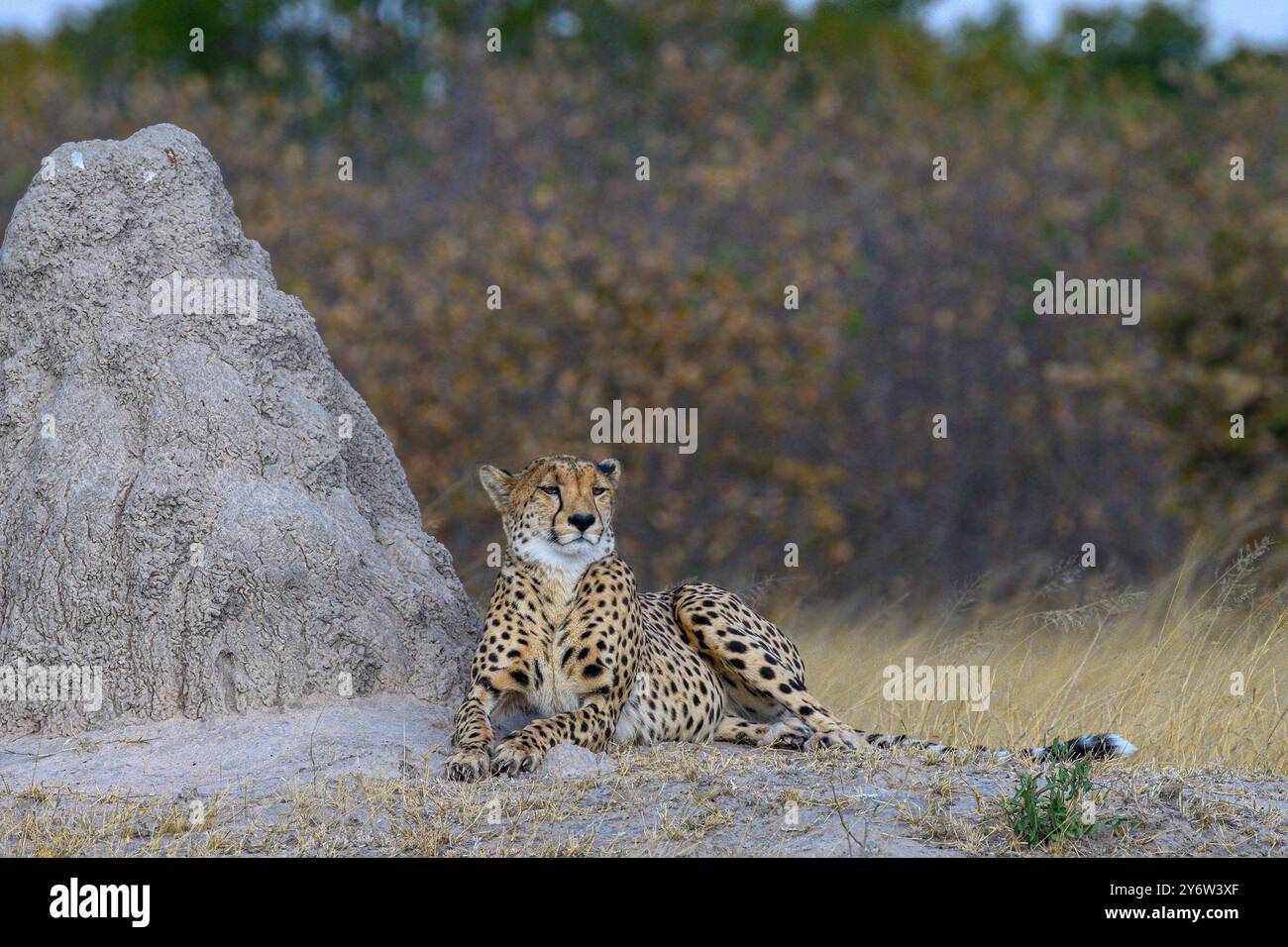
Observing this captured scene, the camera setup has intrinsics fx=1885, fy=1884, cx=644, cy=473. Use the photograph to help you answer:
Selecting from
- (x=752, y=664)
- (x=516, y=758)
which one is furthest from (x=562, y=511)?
(x=752, y=664)

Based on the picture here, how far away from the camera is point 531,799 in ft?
17.6

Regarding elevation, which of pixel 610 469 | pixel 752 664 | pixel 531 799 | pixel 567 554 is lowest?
pixel 531 799

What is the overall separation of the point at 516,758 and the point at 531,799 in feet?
1.12

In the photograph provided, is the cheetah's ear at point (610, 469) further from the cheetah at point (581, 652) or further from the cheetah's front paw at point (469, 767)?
the cheetah's front paw at point (469, 767)

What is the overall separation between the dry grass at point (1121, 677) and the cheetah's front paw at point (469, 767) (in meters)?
1.88

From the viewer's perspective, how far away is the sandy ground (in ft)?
16.7

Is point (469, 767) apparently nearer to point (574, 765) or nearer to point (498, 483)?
point (574, 765)

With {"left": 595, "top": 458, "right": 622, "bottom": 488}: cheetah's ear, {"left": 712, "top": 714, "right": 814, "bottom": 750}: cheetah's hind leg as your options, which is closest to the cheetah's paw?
{"left": 712, "top": 714, "right": 814, "bottom": 750}: cheetah's hind leg

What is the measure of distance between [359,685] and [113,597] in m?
0.86

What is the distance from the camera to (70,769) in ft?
→ 19.1

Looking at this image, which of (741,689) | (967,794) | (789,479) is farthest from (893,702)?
(789,479)

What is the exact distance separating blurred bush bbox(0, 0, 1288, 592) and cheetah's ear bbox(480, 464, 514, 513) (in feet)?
19.6

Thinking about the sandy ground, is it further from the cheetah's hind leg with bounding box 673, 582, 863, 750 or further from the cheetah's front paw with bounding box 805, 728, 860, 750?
the cheetah's hind leg with bounding box 673, 582, 863, 750

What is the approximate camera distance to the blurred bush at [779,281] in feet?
47.0
